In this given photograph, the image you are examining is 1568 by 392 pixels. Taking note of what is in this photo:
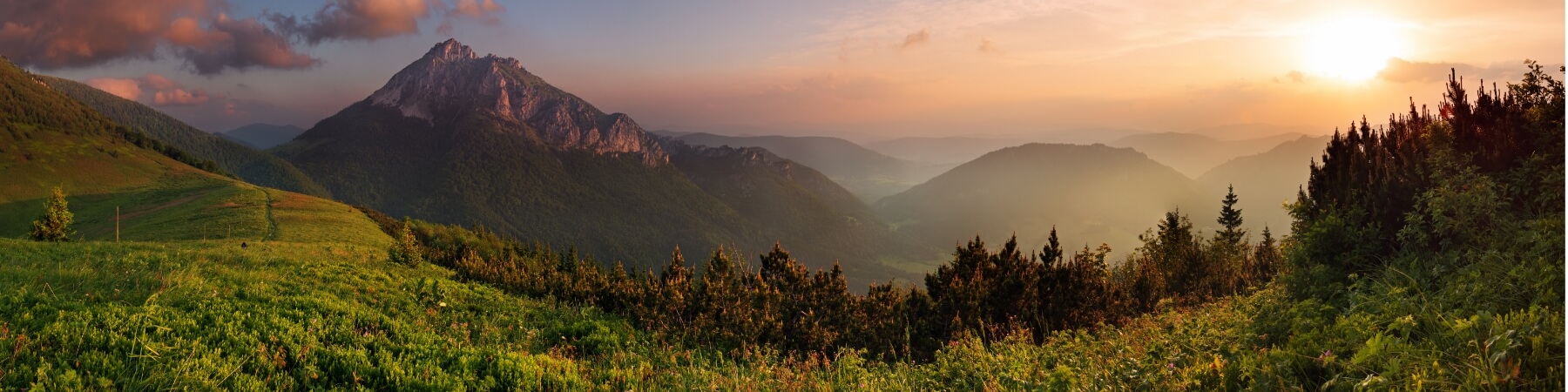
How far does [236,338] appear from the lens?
744cm

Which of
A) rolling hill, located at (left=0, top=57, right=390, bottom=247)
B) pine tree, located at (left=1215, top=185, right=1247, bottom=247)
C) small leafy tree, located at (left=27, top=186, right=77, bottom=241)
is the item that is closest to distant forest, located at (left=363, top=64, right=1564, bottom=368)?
small leafy tree, located at (left=27, top=186, right=77, bottom=241)

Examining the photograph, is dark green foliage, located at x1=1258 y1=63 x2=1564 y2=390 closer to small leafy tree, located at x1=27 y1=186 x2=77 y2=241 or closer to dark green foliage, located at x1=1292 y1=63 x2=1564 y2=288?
dark green foliage, located at x1=1292 y1=63 x2=1564 y2=288

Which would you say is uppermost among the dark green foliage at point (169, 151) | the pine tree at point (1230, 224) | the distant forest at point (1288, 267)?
the dark green foliage at point (169, 151)

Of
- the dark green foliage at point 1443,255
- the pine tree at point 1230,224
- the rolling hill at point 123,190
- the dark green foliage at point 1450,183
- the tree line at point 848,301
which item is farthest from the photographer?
the pine tree at point 1230,224

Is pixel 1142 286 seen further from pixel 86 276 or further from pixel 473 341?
pixel 86 276

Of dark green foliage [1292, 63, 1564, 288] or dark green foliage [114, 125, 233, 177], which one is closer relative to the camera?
dark green foliage [1292, 63, 1564, 288]

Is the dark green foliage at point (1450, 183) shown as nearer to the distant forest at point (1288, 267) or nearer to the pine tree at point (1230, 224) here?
the distant forest at point (1288, 267)

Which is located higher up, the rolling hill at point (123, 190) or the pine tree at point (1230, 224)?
the rolling hill at point (123, 190)

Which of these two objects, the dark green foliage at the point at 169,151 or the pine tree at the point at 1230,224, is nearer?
the pine tree at the point at 1230,224

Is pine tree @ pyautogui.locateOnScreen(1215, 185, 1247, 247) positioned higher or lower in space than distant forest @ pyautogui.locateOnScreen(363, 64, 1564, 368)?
lower

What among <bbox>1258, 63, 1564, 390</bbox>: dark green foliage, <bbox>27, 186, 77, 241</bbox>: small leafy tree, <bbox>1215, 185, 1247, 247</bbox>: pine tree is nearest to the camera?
<bbox>1258, 63, 1564, 390</bbox>: dark green foliage

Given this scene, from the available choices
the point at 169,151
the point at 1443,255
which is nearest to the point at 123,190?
the point at 169,151

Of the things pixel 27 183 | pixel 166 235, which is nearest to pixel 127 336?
pixel 166 235

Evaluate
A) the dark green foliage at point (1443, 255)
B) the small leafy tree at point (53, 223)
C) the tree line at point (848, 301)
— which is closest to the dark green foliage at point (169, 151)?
the small leafy tree at point (53, 223)
